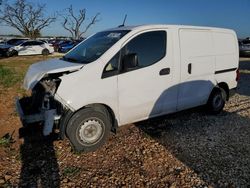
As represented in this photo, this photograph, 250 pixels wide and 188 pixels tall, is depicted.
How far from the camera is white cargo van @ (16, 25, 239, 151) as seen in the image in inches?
167

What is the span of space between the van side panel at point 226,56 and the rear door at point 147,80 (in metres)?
1.56

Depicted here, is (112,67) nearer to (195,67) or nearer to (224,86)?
(195,67)

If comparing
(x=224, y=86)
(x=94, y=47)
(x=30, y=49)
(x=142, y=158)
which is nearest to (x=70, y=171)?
(x=142, y=158)

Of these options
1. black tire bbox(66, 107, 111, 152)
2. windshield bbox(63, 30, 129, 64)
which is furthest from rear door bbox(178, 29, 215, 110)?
black tire bbox(66, 107, 111, 152)

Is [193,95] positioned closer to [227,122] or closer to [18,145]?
[227,122]

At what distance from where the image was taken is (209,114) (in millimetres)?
6609

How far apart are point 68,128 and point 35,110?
796mm

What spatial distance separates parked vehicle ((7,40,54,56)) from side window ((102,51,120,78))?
25.2 meters

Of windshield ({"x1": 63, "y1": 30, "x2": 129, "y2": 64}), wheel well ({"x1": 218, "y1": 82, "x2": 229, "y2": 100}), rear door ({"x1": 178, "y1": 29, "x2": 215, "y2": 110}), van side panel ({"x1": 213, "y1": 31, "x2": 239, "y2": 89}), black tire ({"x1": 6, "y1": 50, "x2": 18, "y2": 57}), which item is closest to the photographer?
windshield ({"x1": 63, "y1": 30, "x2": 129, "y2": 64})

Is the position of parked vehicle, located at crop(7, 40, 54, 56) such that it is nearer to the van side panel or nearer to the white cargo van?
the white cargo van

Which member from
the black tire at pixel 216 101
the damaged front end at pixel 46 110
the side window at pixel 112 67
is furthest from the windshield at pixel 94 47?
the black tire at pixel 216 101

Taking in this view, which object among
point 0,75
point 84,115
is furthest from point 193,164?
point 0,75

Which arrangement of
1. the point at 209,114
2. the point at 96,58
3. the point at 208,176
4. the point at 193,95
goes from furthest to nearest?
the point at 209,114 → the point at 193,95 → the point at 96,58 → the point at 208,176

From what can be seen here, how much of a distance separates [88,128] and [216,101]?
11.2 feet
